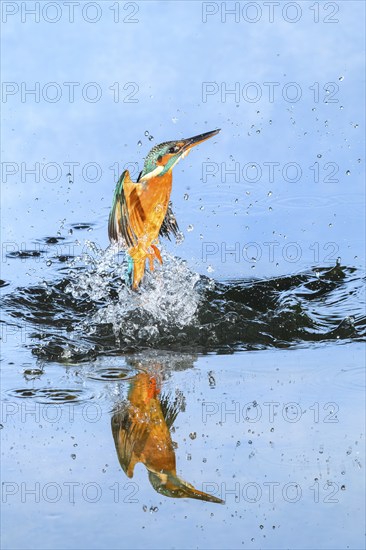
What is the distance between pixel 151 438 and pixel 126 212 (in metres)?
1.57

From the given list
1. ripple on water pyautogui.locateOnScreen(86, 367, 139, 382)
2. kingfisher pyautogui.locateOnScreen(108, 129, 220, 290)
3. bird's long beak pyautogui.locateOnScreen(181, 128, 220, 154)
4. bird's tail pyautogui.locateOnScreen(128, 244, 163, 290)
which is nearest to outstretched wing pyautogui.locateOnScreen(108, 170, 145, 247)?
kingfisher pyautogui.locateOnScreen(108, 129, 220, 290)

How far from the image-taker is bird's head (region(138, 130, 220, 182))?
514 cm

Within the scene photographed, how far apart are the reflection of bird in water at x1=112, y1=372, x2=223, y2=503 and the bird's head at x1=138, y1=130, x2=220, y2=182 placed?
111 centimetres

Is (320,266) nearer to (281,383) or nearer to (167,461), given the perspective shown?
(281,383)

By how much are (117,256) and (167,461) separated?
312 cm

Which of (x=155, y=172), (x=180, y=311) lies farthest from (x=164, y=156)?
(x=180, y=311)

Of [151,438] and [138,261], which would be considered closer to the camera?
[151,438]

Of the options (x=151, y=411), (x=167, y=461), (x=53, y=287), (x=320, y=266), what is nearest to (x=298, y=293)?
(x=320, y=266)

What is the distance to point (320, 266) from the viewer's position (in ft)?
21.4

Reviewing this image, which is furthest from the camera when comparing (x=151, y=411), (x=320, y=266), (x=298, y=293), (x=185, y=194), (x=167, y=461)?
(x=185, y=194)

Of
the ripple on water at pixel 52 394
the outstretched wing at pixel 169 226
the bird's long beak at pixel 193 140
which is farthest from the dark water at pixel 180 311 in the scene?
the bird's long beak at pixel 193 140

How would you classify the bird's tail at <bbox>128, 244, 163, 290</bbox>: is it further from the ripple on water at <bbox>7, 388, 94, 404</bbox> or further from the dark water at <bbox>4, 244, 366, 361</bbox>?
the ripple on water at <bbox>7, 388, 94, 404</bbox>

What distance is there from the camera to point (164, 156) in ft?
16.9

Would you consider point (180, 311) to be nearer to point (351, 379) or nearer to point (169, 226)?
point (169, 226)
